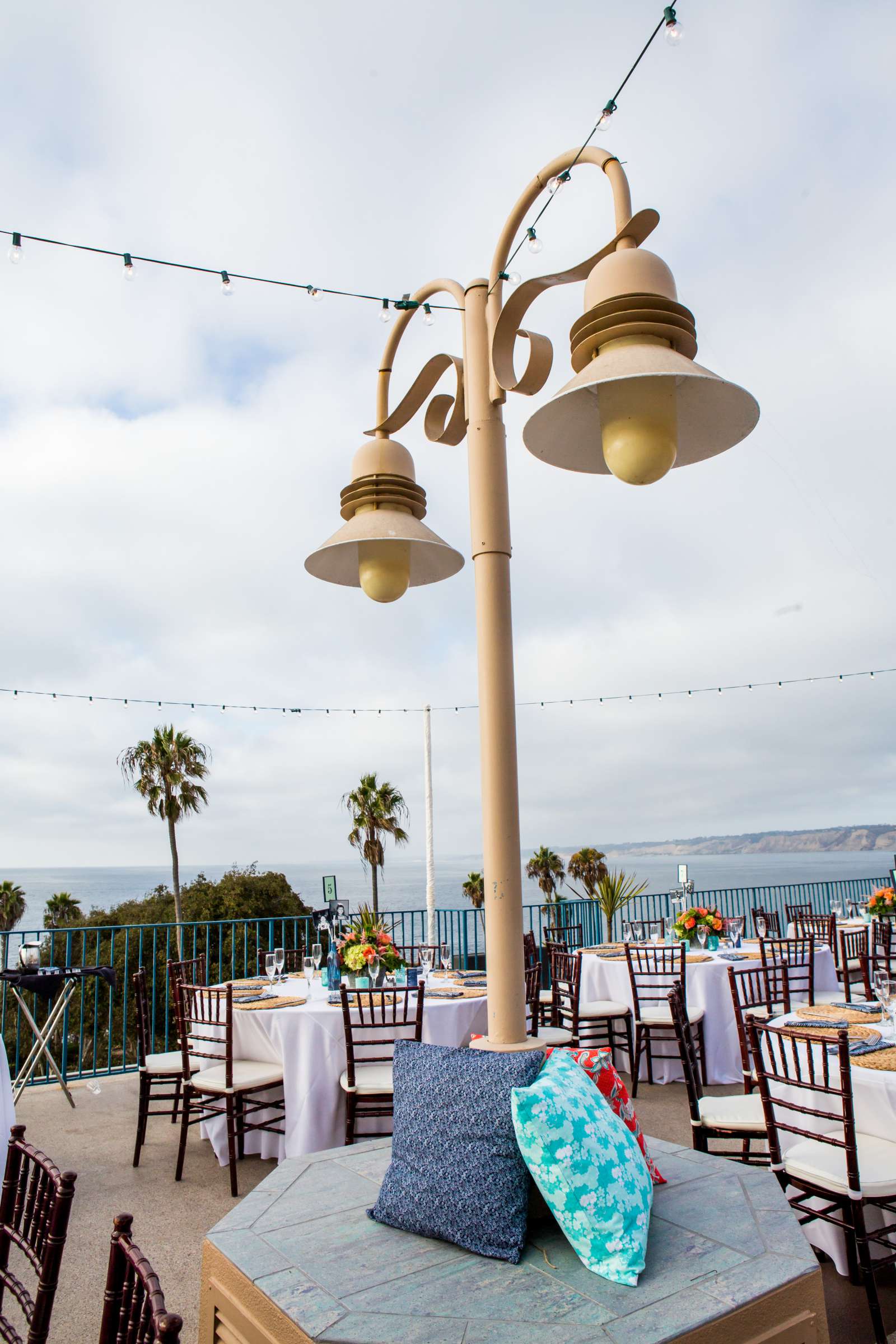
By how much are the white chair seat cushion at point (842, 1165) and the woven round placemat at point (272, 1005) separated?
8.01 ft

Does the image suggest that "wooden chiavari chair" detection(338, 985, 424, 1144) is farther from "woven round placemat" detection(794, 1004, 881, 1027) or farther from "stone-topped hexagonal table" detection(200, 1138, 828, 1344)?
"stone-topped hexagonal table" detection(200, 1138, 828, 1344)

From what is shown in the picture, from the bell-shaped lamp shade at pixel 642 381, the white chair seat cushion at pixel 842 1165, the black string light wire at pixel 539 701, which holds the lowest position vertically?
the white chair seat cushion at pixel 842 1165

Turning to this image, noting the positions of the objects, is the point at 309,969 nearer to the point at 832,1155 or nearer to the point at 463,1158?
the point at 832,1155

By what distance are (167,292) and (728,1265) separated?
451 cm

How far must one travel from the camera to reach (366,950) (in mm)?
4258

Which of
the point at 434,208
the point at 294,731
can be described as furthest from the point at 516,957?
the point at 294,731

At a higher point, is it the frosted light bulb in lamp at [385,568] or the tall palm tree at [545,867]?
the frosted light bulb in lamp at [385,568]

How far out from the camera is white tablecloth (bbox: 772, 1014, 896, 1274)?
2709 mm

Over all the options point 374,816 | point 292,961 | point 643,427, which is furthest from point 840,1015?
point 374,816

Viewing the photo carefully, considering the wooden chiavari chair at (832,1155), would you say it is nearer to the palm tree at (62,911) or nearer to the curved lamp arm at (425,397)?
the curved lamp arm at (425,397)

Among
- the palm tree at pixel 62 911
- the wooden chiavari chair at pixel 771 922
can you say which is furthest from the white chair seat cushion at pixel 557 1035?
the palm tree at pixel 62 911

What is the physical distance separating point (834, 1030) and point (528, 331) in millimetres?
2684

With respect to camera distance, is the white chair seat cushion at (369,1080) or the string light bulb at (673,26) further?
the white chair seat cushion at (369,1080)

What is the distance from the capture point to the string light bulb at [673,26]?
1982mm
